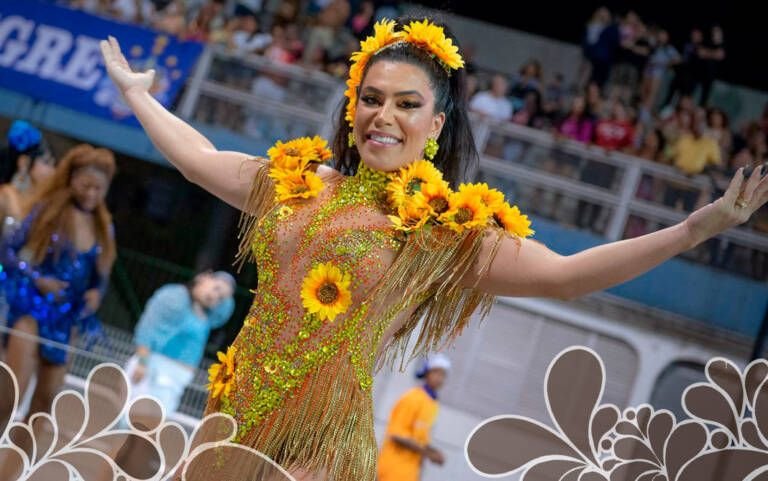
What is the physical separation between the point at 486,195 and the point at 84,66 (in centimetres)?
389

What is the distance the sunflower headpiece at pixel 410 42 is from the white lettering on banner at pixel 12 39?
3624 millimetres

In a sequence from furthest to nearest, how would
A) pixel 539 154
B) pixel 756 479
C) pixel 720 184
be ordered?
pixel 539 154, pixel 720 184, pixel 756 479

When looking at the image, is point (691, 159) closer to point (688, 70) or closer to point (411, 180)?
point (688, 70)

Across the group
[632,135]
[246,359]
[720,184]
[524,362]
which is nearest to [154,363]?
[524,362]

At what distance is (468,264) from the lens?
6.51 ft

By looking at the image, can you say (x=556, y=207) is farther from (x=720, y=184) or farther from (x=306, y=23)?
(x=306, y=23)

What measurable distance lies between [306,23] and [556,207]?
2176 mm

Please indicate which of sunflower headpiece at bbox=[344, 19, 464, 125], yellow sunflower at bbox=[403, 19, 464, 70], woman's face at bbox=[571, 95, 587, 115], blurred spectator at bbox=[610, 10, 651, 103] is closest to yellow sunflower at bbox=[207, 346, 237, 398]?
sunflower headpiece at bbox=[344, 19, 464, 125]

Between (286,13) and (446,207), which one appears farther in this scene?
(286,13)

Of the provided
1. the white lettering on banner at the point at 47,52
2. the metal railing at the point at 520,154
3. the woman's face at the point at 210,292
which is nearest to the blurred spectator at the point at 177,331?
the woman's face at the point at 210,292

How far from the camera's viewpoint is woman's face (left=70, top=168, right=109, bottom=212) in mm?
3555

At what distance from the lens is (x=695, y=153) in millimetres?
5219

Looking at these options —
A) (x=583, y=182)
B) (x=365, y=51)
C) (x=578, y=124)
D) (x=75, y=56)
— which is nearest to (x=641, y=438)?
(x=365, y=51)

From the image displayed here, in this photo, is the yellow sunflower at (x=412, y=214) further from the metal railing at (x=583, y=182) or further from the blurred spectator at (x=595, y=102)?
the blurred spectator at (x=595, y=102)
